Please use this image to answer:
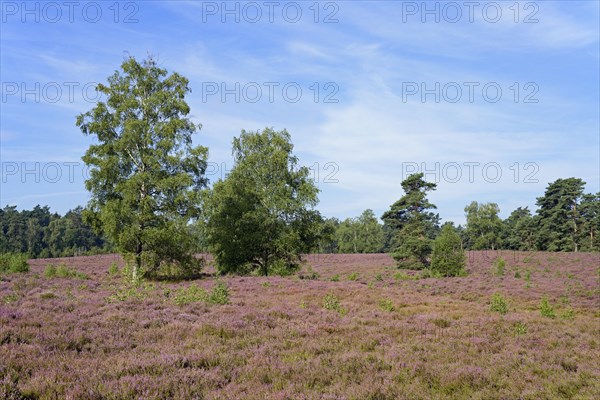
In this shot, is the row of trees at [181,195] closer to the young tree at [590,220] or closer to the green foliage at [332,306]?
the green foliage at [332,306]

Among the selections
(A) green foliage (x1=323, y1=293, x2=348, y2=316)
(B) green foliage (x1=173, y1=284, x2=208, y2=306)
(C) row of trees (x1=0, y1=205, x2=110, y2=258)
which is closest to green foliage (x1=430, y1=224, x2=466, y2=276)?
(A) green foliage (x1=323, y1=293, x2=348, y2=316)

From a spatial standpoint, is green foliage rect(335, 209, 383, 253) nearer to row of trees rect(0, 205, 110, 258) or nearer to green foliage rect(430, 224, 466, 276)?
row of trees rect(0, 205, 110, 258)

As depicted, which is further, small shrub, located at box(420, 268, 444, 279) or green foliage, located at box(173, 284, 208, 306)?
small shrub, located at box(420, 268, 444, 279)

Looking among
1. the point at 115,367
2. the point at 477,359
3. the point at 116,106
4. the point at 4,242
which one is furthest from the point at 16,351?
the point at 4,242

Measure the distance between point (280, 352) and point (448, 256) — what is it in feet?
105

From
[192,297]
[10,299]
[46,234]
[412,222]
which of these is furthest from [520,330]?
[46,234]

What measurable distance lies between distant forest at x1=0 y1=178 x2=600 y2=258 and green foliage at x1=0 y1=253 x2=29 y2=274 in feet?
119

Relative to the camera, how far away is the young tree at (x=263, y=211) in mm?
29641

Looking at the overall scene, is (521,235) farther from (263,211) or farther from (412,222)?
(263,211)

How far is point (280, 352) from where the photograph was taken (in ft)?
26.0

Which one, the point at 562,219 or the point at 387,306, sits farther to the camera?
the point at 562,219

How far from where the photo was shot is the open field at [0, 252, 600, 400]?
5.90m

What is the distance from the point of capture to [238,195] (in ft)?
99.1

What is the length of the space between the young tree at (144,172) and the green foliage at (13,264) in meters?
6.13
